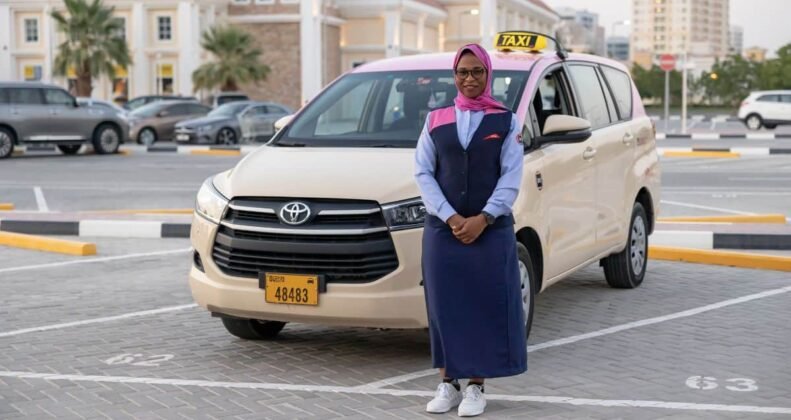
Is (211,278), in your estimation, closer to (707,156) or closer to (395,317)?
(395,317)

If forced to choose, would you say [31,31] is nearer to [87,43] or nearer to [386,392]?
[87,43]

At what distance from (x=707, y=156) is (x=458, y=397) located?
24105 millimetres

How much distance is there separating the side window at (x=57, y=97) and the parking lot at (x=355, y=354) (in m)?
18.8

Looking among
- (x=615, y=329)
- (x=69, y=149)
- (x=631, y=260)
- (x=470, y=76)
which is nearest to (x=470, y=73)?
(x=470, y=76)

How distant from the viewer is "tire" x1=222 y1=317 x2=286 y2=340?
771 centimetres

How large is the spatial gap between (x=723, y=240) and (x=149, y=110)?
1157 inches

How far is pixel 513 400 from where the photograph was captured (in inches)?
247

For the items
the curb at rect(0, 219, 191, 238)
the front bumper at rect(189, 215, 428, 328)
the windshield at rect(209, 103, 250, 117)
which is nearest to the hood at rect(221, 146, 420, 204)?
the front bumper at rect(189, 215, 428, 328)

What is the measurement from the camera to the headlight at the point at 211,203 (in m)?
7.08

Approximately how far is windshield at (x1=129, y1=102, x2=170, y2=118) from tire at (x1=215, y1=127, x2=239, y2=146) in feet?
11.5

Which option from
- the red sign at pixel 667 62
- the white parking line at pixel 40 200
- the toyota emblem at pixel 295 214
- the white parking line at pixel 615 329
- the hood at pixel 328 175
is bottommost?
the white parking line at pixel 615 329

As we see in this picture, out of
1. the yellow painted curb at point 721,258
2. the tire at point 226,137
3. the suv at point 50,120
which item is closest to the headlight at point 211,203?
the yellow painted curb at point 721,258

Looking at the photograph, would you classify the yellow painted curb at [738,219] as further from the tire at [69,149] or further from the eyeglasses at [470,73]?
the tire at [69,149]

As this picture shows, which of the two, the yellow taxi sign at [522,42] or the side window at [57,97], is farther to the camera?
the side window at [57,97]
